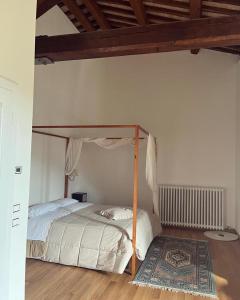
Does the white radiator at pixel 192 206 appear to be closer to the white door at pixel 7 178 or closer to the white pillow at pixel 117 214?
the white pillow at pixel 117 214

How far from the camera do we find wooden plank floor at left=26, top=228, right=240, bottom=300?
249 centimetres

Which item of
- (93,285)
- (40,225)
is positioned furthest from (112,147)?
(93,285)

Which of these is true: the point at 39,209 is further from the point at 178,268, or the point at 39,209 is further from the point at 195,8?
the point at 195,8

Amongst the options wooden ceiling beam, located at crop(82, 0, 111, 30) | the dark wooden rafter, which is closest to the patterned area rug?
the dark wooden rafter

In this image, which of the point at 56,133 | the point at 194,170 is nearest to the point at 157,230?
the point at 194,170

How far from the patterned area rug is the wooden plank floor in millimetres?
102

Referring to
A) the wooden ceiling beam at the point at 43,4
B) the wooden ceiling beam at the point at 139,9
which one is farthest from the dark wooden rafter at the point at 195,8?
the wooden ceiling beam at the point at 43,4

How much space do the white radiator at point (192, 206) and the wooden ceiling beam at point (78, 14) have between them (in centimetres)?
355

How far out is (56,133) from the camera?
15.9 ft

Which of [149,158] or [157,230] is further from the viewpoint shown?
[157,230]

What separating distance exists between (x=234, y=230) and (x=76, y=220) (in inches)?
125

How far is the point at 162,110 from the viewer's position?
17.8 ft

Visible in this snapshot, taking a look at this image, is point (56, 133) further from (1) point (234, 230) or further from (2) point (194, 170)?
(1) point (234, 230)

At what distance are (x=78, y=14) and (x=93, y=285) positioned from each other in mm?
4386
